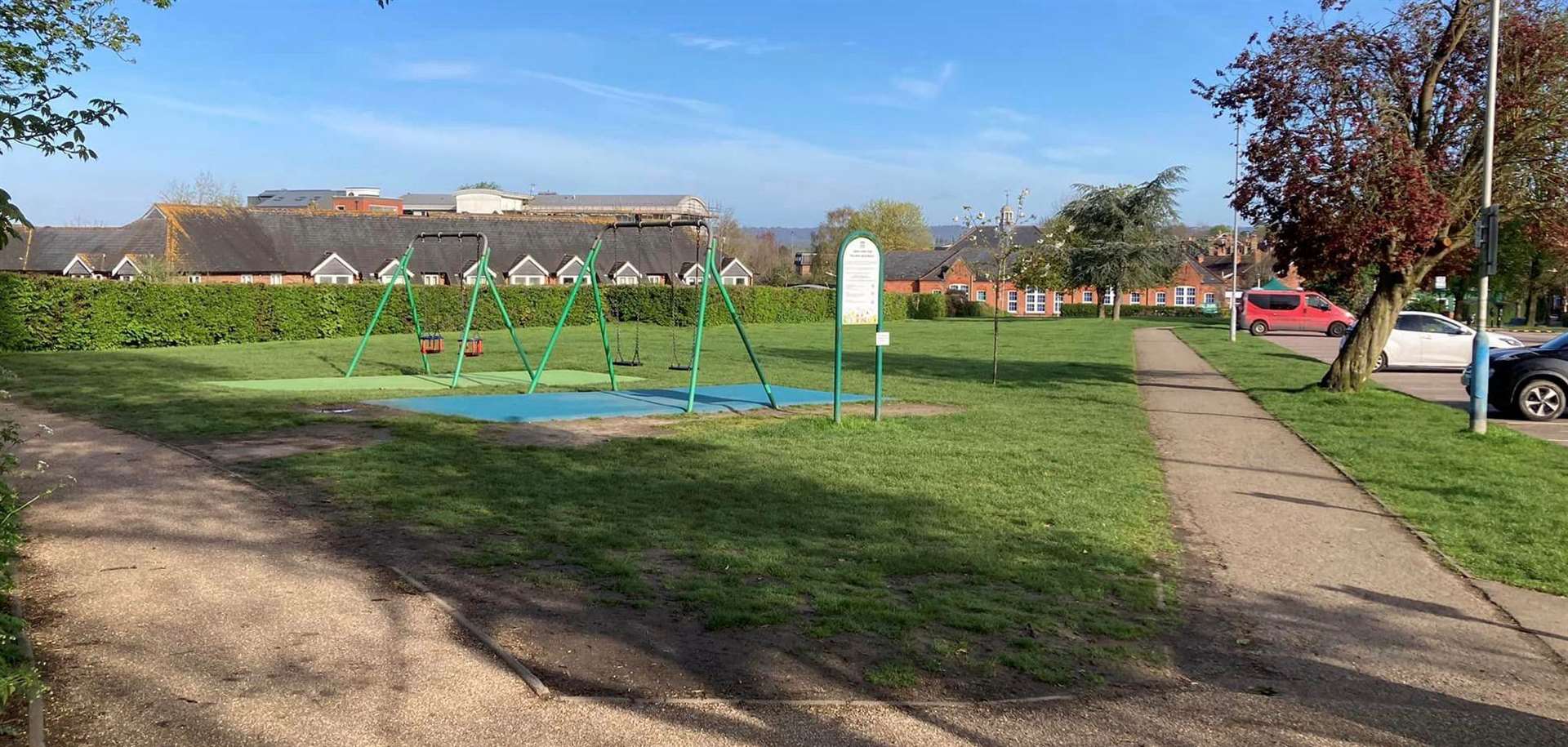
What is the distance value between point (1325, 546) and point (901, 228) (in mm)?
121019

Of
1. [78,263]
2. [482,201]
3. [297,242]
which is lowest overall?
[78,263]

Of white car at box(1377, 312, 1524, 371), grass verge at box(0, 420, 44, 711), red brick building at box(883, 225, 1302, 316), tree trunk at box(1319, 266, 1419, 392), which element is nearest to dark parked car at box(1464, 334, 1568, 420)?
tree trunk at box(1319, 266, 1419, 392)

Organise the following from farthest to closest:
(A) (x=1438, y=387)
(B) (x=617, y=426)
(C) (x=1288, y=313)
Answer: (C) (x=1288, y=313) < (A) (x=1438, y=387) < (B) (x=617, y=426)

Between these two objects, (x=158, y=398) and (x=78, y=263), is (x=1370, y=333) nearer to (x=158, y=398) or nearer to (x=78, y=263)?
(x=158, y=398)

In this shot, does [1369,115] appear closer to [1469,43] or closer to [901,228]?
[1469,43]

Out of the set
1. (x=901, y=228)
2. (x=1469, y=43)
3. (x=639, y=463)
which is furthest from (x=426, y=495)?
(x=901, y=228)

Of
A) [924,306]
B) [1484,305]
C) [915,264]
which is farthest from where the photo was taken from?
[915,264]

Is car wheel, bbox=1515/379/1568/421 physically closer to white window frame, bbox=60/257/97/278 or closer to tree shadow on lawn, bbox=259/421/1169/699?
tree shadow on lawn, bbox=259/421/1169/699

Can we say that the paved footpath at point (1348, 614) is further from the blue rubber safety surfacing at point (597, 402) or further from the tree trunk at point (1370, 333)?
the tree trunk at point (1370, 333)

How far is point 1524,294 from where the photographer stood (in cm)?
6344

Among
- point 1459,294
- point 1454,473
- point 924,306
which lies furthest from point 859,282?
point 924,306

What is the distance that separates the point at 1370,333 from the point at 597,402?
13198 mm

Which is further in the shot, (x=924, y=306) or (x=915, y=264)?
(x=915, y=264)

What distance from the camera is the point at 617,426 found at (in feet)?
48.0
